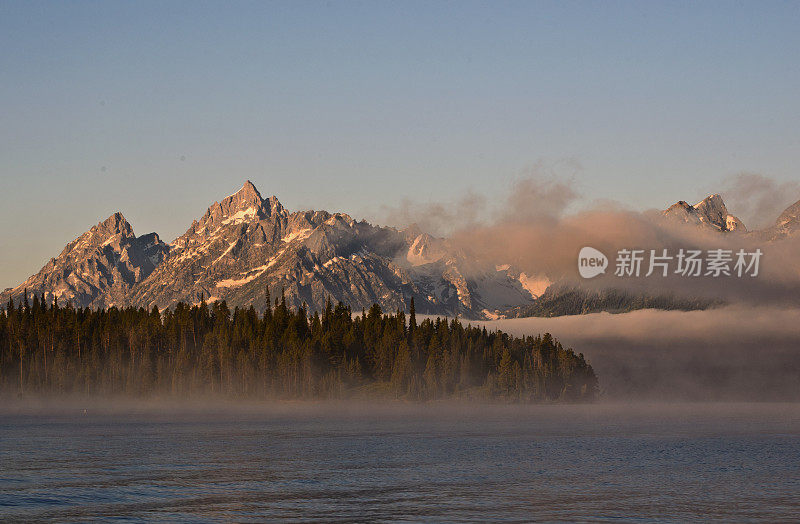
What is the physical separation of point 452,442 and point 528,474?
170 ft

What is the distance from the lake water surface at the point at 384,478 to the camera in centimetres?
7469

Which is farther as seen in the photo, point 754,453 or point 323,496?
point 754,453

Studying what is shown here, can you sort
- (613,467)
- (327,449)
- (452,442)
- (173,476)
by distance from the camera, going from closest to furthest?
(173,476)
(613,467)
(327,449)
(452,442)

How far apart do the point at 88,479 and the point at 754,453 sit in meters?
98.7

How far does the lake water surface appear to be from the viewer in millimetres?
74688

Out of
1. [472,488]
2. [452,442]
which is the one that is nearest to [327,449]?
[452,442]

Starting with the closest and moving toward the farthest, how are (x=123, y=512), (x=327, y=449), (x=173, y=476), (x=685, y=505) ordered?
(x=123, y=512), (x=685, y=505), (x=173, y=476), (x=327, y=449)

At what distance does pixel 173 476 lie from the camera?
96375 mm

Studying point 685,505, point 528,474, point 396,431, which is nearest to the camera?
point 685,505

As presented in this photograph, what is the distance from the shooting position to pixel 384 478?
9806 cm

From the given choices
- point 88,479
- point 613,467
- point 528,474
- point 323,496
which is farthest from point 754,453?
point 88,479

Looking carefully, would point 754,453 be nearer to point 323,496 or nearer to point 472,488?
point 472,488

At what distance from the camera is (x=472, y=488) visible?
90.2 m

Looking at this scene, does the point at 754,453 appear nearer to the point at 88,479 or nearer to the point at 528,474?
the point at 528,474
